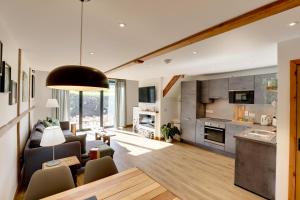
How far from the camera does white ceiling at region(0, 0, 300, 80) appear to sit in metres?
1.43

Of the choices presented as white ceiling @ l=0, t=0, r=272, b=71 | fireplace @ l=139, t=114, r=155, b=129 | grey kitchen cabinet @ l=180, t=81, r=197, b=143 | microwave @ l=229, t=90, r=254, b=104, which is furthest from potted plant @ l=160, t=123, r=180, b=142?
white ceiling @ l=0, t=0, r=272, b=71

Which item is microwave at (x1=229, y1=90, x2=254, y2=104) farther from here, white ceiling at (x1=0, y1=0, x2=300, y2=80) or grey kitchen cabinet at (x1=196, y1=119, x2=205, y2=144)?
white ceiling at (x1=0, y1=0, x2=300, y2=80)

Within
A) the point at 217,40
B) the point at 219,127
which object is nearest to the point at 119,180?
the point at 217,40

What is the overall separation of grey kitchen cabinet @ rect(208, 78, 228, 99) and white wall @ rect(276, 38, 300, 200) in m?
2.37

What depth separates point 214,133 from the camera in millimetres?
4613

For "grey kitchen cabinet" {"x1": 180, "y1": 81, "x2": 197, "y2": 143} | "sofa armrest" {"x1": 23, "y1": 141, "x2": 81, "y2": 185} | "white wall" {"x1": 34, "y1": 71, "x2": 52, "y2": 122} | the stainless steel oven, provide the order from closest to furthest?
"sofa armrest" {"x1": 23, "y1": 141, "x2": 81, "y2": 185} < the stainless steel oven < "grey kitchen cabinet" {"x1": 180, "y1": 81, "x2": 197, "y2": 143} < "white wall" {"x1": 34, "y1": 71, "x2": 52, "y2": 122}

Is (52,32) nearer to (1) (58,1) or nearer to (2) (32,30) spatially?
(2) (32,30)

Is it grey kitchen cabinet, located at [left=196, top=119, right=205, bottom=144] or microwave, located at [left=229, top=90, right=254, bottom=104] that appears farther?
grey kitchen cabinet, located at [left=196, top=119, right=205, bottom=144]

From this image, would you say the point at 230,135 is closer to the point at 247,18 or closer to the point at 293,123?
the point at 293,123

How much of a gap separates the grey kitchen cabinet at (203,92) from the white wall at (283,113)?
9.32 feet

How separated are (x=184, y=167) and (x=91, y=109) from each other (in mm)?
5099

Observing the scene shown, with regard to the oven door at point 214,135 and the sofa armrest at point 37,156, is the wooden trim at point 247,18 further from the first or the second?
the oven door at point 214,135

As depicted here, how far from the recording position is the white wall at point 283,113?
2.13 metres

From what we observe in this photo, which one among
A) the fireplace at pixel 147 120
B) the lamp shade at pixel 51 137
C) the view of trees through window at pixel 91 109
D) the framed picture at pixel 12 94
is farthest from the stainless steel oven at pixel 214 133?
the framed picture at pixel 12 94
